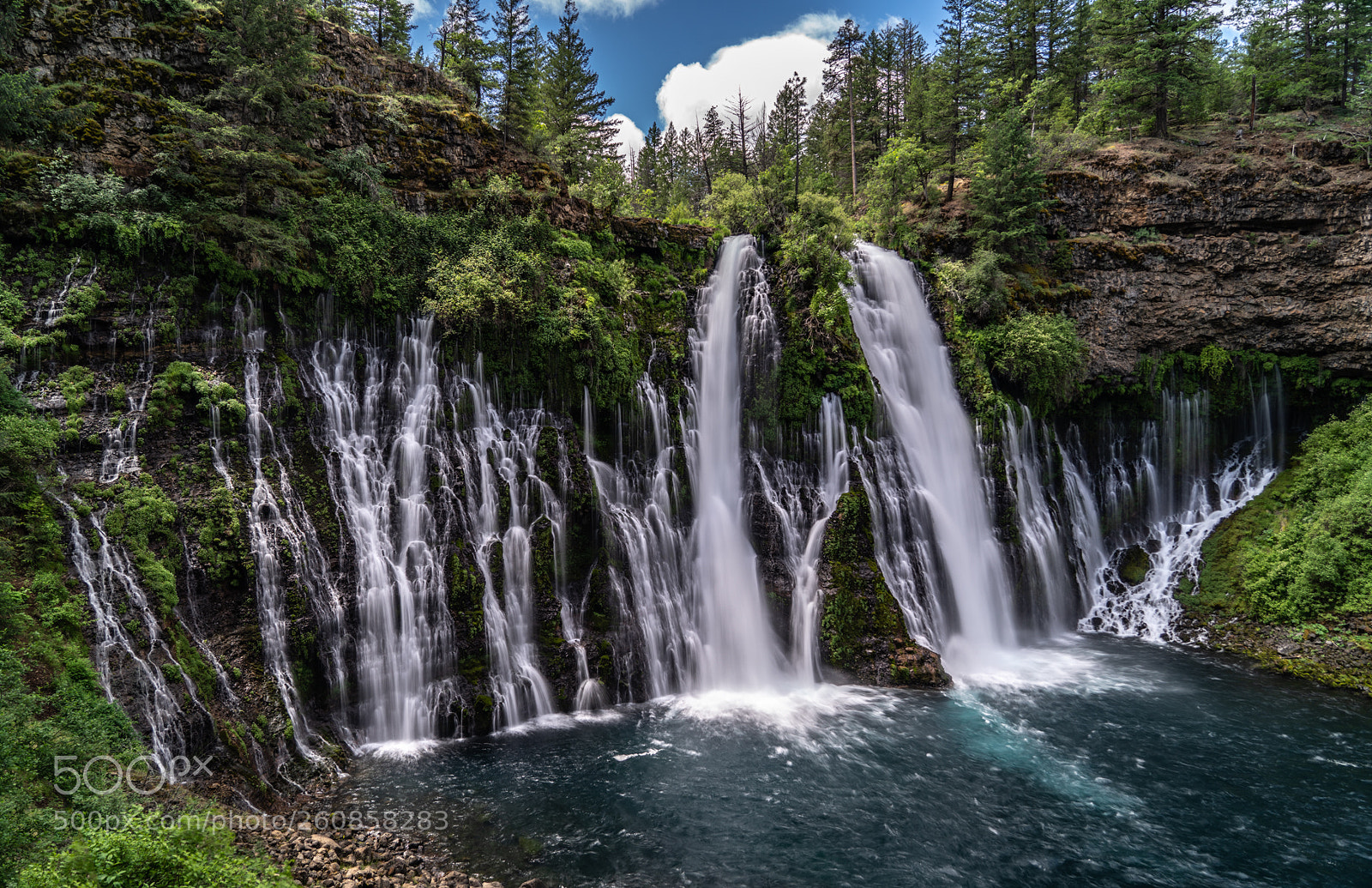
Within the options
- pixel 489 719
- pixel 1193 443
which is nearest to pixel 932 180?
pixel 1193 443

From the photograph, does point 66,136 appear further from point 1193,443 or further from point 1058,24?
point 1058,24

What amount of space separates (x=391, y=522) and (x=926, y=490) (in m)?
14.2

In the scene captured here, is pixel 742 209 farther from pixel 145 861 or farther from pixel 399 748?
pixel 145 861

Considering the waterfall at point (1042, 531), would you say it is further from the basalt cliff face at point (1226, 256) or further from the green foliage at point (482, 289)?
the green foliage at point (482, 289)

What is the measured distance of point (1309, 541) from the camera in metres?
16.6

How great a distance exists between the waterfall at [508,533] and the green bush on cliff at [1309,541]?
65.7 ft

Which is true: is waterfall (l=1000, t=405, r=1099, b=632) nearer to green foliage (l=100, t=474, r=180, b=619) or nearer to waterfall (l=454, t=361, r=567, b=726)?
waterfall (l=454, t=361, r=567, b=726)

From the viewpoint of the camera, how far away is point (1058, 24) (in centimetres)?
3078

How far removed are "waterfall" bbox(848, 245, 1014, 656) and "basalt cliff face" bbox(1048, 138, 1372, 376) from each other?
7071 millimetres

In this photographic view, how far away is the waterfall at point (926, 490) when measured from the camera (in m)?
16.0

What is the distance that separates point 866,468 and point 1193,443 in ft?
47.4

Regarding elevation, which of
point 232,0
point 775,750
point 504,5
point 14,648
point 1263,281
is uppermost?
point 504,5

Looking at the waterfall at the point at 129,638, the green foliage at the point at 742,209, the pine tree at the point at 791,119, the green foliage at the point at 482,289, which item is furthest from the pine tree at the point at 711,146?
the waterfall at the point at 129,638

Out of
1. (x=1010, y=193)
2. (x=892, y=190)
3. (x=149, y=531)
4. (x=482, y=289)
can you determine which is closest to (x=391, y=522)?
(x=149, y=531)
